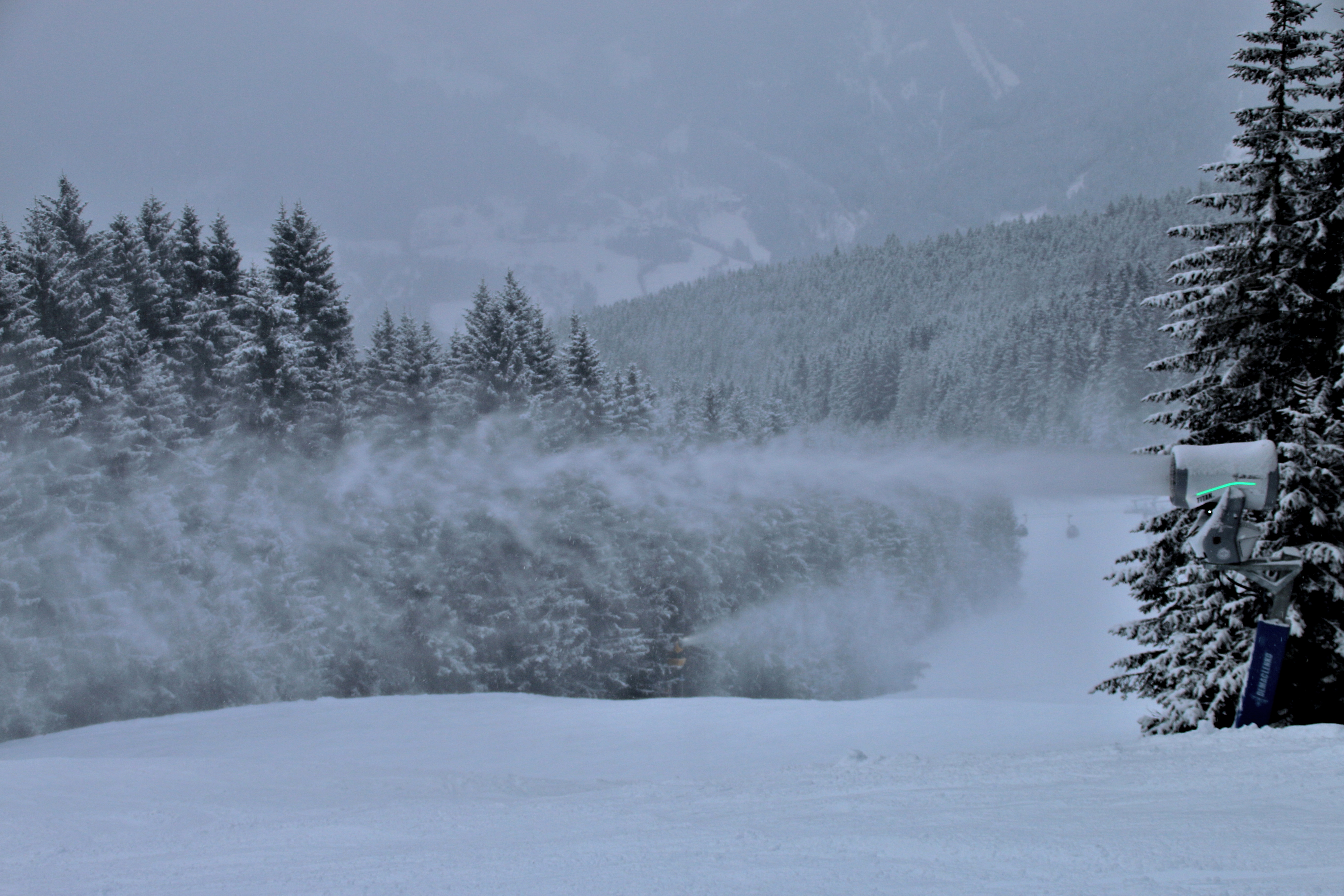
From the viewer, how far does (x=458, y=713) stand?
16.0 meters

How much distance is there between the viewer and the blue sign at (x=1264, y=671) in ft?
21.2

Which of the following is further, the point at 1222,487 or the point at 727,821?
the point at 1222,487

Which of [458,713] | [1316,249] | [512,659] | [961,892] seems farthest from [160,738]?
[1316,249]

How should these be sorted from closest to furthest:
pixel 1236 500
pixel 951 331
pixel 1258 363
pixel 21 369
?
pixel 1236 500 → pixel 1258 363 → pixel 21 369 → pixel 951 331

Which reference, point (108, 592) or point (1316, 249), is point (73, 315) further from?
point (1316, 249)

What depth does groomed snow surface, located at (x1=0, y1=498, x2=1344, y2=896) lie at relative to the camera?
3.46 m

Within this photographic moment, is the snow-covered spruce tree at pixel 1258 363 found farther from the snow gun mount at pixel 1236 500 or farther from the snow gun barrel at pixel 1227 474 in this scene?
the snow gun barrel at pixel 1227 474

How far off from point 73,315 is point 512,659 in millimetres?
15029

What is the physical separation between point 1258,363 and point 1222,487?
14.7 ft

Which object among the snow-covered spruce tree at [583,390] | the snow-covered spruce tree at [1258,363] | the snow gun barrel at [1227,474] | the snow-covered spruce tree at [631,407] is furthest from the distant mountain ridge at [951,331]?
the snow gun barrel at [1227,474]

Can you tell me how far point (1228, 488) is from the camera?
5.70 metres

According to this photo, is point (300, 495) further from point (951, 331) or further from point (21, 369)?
point (951, 331)

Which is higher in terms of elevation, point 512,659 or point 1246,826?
point 1246,826

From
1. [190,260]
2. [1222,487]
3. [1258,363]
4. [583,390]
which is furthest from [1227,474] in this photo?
[190,260]
